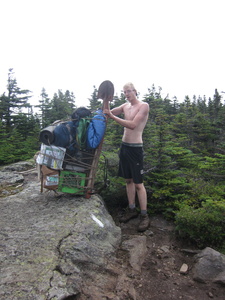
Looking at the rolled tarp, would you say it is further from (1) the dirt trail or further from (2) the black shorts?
(1) the dirt trail

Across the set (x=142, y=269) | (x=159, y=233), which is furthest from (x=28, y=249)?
(x=159, y=233)

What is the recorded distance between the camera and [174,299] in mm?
2279

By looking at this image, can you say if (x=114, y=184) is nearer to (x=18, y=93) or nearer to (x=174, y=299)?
(x=174, y=299)

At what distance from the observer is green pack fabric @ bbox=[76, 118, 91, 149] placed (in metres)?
3.56

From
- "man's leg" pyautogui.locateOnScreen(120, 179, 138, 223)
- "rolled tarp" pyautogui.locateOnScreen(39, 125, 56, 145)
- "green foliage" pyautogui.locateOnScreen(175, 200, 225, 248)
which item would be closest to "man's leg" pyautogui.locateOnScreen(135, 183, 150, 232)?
"man's leg" pyautogui.locateOnScreen(120, 179, 138, 223)

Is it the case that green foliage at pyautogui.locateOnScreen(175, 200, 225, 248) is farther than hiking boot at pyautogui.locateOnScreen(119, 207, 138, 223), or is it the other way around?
hiking boot at pyautogui.locateOnScreen(119, 207, 138, 223)

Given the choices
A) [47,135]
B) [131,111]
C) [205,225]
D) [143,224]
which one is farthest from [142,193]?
[47,135]

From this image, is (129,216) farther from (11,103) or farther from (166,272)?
(11,103)

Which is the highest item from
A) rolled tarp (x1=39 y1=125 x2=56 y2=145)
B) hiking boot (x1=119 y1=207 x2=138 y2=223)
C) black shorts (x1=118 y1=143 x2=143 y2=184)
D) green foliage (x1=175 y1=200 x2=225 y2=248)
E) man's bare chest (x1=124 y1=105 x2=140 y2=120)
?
man's bare chest (x1=124 y1=105 x2=140 y2=120)

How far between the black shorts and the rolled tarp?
4.50 feet

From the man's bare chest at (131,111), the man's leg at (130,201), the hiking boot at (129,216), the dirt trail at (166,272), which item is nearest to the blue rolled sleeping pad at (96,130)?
the man's bare chest at (131,111)

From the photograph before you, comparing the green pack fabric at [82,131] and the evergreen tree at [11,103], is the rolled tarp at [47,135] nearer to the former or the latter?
the green pack fabric at [82,131]

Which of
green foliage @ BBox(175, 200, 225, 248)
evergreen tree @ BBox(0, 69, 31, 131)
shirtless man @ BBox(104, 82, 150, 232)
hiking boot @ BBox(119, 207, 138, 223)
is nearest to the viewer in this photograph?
green foliage @ BBox(175, 200, 225, 248)

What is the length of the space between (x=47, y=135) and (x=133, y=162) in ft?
5.25
